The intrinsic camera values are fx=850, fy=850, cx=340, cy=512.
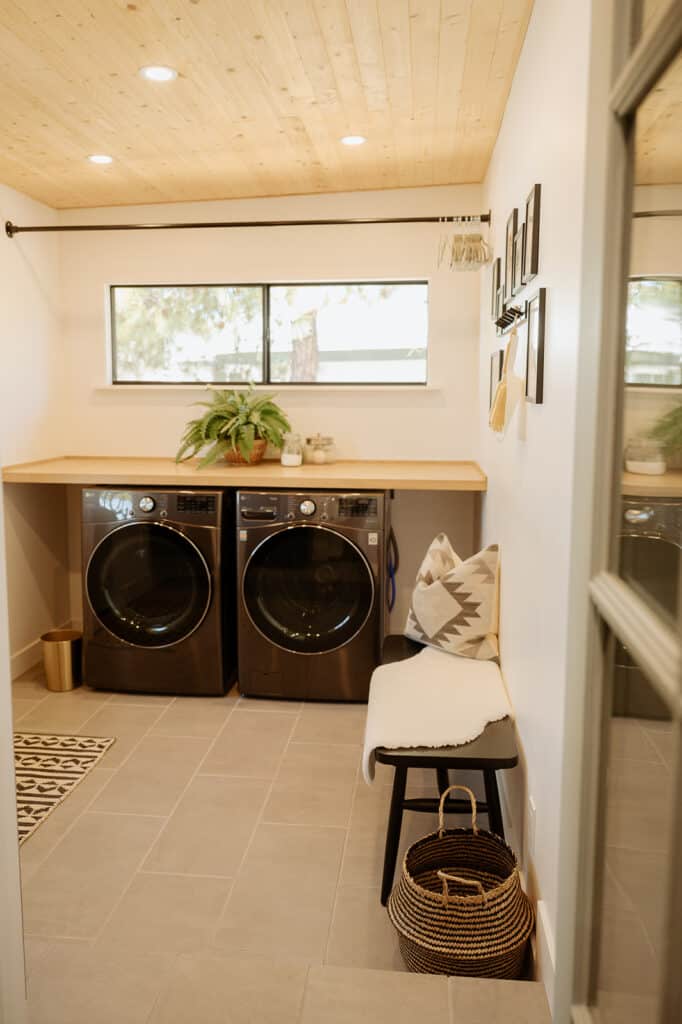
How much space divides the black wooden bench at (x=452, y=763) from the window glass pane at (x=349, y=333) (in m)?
2.49

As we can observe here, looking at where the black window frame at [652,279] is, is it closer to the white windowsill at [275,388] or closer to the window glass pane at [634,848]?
the window glass pane at [634,848]

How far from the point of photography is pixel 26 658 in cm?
430

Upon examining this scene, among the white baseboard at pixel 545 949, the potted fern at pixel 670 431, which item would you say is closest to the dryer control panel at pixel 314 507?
the white baseboard at pixel 545 949

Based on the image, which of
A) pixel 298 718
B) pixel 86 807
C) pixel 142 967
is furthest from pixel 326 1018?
pixel 298 718

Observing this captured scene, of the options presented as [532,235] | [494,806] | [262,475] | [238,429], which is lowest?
[494,806]

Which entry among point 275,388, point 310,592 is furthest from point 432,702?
point 275,388

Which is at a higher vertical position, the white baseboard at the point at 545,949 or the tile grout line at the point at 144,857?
the white baseboard at the point at 545,949

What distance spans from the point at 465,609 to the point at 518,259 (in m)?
1.18

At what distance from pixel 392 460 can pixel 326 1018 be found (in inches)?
123

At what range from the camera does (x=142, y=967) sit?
5.98ft

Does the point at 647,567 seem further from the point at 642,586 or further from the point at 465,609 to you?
the point at 465,609

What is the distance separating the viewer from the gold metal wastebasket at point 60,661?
13.1 feet

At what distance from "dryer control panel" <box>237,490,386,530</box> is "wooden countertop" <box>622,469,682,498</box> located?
108 inches

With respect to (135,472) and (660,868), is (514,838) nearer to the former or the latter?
(660,868)
